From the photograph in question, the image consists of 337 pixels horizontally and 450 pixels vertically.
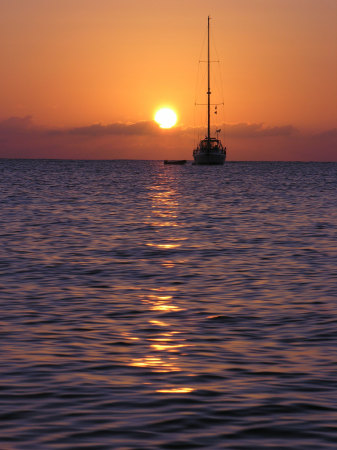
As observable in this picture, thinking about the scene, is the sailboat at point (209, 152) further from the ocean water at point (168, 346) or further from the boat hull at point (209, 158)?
the ocean water at point (168, 346)

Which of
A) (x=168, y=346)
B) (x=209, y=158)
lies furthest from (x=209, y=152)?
(x=168, y=346)

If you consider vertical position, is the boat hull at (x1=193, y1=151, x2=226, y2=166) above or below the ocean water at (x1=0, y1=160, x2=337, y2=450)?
below

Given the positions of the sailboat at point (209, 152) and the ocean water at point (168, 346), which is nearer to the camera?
the ocean water at point (168, 346)

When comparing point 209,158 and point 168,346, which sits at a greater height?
point 168,346

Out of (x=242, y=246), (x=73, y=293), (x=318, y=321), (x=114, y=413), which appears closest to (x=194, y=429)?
(x=114, y=413)

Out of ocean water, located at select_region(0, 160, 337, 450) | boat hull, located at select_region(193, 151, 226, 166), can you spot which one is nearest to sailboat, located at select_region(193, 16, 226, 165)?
boat hull, located at select_region(193, 151, 226, 166)

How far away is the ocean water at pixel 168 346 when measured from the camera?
9109 mm

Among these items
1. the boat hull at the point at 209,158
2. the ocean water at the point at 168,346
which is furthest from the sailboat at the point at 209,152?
the ocean water at the point at 168,346

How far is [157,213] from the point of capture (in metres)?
50.0

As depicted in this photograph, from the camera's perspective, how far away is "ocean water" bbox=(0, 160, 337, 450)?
911 centimetres

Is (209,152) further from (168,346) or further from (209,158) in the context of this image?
(168,346)

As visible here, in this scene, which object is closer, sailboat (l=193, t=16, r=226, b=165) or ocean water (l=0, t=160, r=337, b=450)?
ocean water (l=0, t=160, r=337, b=450)

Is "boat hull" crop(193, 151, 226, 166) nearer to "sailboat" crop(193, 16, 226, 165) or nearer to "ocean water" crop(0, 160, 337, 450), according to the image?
"sailboat" crop(193, 16, 226, 165)

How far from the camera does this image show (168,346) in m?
13.1
